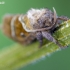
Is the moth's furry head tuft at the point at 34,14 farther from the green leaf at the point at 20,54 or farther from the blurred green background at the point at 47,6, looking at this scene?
the blurred green background at the point at 47,6

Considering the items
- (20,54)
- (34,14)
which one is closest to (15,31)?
(20,54)

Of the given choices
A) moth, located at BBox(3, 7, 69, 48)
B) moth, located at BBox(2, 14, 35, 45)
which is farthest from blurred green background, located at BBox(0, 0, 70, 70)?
moth, located at BBox(3, 7, 69, 48)

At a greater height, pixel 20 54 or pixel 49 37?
pixel 20 54

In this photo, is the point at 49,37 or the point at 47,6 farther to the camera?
the point at 47,6

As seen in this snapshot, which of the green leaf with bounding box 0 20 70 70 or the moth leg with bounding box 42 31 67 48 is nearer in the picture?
the moth leg with bounding box 42 31 67 48

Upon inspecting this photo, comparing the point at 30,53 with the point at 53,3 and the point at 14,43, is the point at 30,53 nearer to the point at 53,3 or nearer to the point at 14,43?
the point at 14,43

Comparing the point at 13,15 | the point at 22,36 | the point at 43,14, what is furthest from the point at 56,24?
the point at 13,15

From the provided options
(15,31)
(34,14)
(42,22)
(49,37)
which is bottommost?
(49,37)

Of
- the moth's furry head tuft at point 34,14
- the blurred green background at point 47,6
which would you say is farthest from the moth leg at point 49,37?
the blurred green background at point 47,6

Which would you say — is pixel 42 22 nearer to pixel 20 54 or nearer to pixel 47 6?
pixel 47 6

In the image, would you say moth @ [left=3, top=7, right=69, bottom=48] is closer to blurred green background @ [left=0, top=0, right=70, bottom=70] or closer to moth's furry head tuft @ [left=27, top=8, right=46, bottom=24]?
moth's furry head tuft @ [left=27, top=8, right=46, bottom=24]

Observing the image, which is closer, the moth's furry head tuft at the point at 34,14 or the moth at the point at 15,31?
the moth's furry head tuft at the point at 34,14
